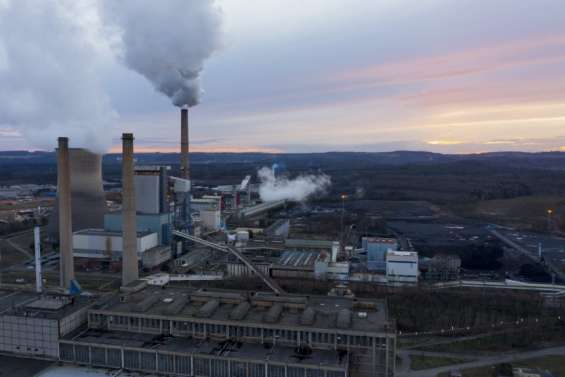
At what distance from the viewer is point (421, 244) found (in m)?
43.2

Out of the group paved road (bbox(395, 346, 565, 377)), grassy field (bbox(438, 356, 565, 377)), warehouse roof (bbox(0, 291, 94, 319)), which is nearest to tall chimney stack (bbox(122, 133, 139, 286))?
warehouse roof (bbox(0, 291, 94, 319))

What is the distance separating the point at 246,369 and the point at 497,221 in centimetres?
Answer: 5022

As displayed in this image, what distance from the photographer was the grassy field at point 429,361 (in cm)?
2052

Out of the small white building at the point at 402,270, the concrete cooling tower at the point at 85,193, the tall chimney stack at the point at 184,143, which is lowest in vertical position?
the small white building at the point at 402,270

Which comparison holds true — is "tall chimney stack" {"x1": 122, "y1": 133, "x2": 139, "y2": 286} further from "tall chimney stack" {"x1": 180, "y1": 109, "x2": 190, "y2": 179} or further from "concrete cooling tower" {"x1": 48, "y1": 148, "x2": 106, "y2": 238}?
"tall chimney stack" {"x1": 180, "y1": 109, "x2": 190, "y2": 179}

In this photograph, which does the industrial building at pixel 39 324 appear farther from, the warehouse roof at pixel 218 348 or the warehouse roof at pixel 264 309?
the warehouse roof at pixel 264 309

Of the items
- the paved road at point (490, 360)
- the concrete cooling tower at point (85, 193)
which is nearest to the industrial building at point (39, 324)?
the paved road at point (490, 360)

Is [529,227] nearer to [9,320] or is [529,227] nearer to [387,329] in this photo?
[387,329]

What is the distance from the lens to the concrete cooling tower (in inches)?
1601

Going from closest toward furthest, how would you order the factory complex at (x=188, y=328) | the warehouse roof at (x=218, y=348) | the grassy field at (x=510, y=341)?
1. the warehouse roof at (x=218, y=348)
2. the factory complex at (x=188, y=328)
3. the grassy field at (x=510, y=341)

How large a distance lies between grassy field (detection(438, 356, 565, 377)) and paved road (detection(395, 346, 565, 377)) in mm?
314

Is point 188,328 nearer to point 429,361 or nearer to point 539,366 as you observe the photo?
point 429,361

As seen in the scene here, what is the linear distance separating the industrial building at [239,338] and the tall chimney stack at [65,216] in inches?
428

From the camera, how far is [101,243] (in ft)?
126
